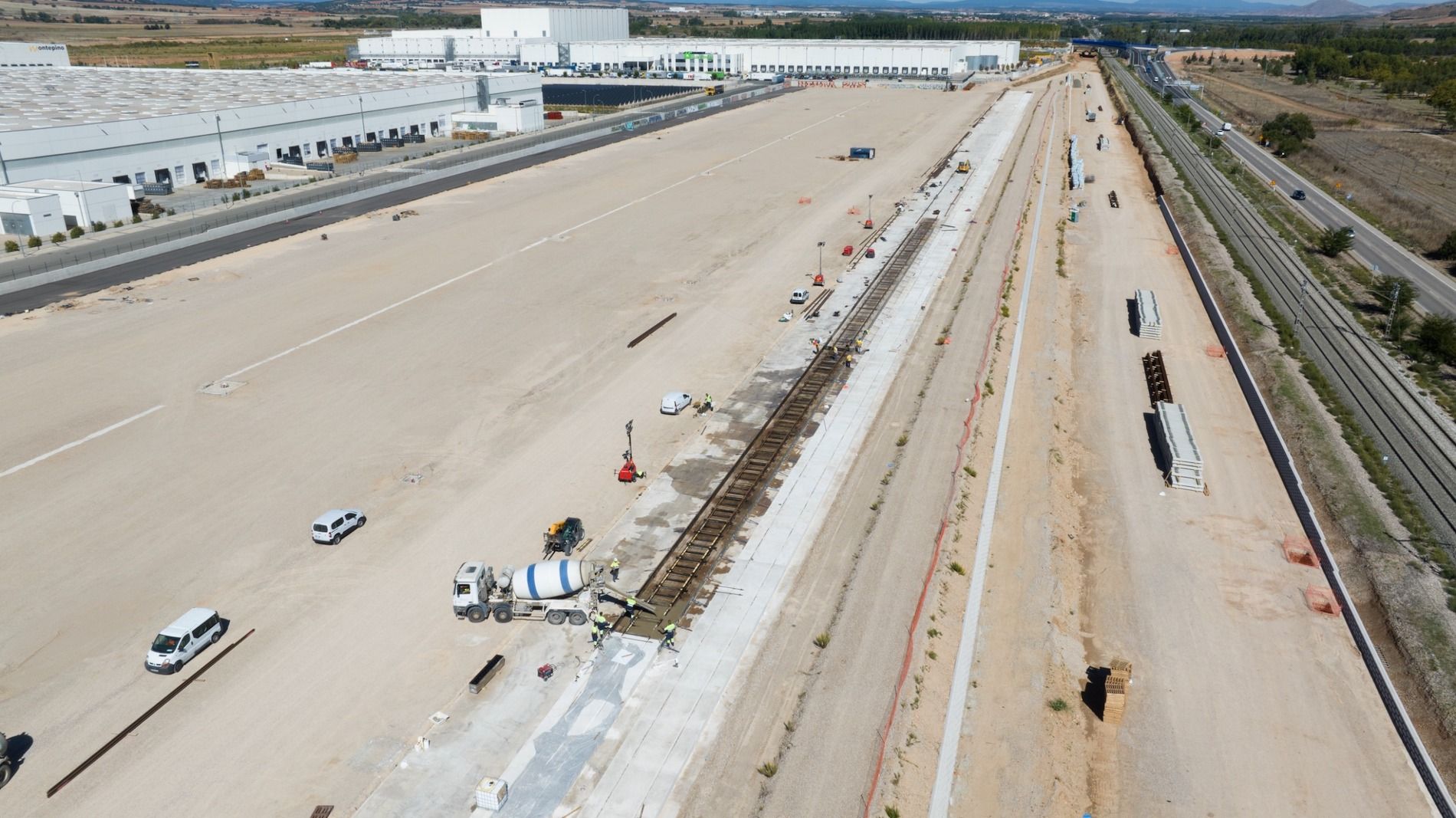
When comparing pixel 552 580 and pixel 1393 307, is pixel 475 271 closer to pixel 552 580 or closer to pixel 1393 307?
pixel 552 580

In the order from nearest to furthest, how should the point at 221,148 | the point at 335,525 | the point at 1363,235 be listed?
→ the point at 335,525, the point at 1363,235, the point at 221,148

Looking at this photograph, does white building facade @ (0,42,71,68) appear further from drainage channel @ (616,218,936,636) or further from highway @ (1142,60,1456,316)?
highway @ (1142,60,1456,316)

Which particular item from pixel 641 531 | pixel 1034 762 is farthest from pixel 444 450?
pixel 1034 762

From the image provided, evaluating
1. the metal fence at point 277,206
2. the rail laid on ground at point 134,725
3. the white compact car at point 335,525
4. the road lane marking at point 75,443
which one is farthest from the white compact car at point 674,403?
the metal fence at point 277,206

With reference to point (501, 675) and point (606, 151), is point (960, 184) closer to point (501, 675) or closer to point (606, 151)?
point (606, 151)

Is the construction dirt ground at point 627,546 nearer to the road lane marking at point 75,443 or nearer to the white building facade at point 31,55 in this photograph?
the road lane marking at point 75,443

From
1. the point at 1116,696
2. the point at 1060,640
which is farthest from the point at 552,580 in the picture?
the point at 1116,696
